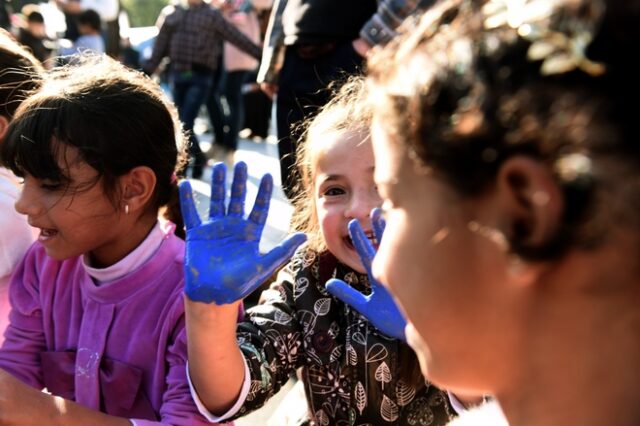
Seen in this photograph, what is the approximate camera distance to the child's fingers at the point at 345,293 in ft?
4.21

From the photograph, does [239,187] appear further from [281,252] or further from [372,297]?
[372,297]

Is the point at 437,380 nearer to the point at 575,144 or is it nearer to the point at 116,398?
the point at 575,144

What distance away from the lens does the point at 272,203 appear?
5094 millimetres

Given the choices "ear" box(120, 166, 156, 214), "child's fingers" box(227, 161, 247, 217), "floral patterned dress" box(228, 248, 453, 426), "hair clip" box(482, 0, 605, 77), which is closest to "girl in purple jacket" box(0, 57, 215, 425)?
"ear" box(120, 166, 156, 214)

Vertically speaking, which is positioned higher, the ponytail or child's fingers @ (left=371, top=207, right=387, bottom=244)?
child's fingers @ (left=371, top=207, right=387, bottom=244)

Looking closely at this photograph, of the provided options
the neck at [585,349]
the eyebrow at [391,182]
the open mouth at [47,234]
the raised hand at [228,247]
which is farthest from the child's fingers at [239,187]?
the neck at [585,349]

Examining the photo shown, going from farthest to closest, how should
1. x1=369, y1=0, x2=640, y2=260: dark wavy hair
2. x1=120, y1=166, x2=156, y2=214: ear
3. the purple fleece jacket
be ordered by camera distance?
x1=120, y1=166, x2=156, y2=214: ear < the purple fleece jacket < x1=369, y1=0, x2=640, y2=260: dark wavy hair

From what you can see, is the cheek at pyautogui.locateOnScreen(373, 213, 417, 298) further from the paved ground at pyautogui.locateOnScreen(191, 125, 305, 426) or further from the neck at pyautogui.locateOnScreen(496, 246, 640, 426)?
the paved ground at pyautogui.locateOnScreen(191, 125, 305, 426)

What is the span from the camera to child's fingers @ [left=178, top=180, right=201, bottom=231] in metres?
1.27

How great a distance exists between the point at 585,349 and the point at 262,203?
2.35ft

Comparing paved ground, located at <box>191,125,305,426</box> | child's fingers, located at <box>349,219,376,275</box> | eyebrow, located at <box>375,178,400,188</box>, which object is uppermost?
eyebrow, located at <box>375,178,400,188</box>

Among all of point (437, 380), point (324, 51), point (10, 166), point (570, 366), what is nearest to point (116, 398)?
point (10, 166)

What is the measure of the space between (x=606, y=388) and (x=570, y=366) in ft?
0.12

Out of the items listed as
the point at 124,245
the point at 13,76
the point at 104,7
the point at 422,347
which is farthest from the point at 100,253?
the point at 104,7
